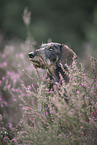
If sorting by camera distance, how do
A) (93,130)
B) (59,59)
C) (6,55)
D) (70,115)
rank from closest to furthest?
1. (70,115)
2. (93,130)
3. (59,59)
4. (6,55)

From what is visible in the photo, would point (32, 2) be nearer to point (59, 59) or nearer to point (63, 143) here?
point (59, 59)

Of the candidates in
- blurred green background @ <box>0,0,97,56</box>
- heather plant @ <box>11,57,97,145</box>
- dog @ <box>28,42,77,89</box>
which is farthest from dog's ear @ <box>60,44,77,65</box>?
blurred green background @ <box>0,0,97,56</box>

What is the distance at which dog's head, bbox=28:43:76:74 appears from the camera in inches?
118

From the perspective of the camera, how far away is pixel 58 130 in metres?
2.38

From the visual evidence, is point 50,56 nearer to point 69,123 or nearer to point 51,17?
point 69,123

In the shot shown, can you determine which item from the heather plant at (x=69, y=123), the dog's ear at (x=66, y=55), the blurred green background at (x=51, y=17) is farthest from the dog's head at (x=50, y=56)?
the blurred green background at (x=51, y=17)

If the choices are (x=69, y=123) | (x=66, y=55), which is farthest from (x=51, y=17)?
(x=69, y=123)

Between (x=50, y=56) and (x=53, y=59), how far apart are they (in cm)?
8

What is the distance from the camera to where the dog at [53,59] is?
3019 millimetres

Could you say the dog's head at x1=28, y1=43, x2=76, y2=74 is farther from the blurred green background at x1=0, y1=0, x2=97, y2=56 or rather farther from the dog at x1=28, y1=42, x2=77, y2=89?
Result: the blurred green background at x1=0, y1=0, x2=97, y2=56

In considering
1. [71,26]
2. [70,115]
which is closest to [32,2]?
[71,26]

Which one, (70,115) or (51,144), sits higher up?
(70,115)

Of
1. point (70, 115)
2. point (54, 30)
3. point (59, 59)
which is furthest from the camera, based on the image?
point (54, 30)

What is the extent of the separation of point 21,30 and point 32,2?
318 centimetres
